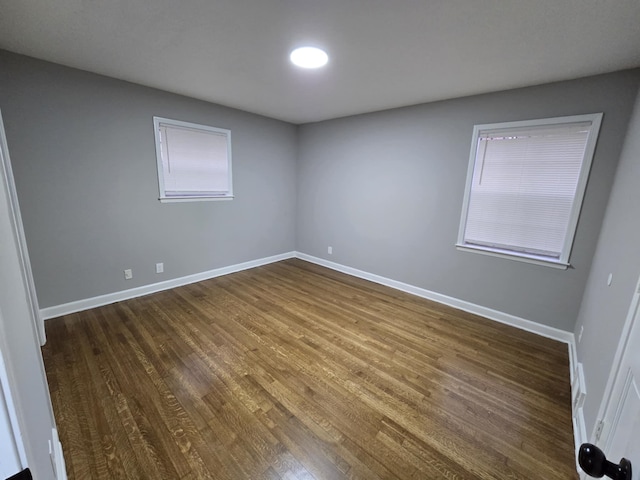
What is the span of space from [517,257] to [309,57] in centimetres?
281

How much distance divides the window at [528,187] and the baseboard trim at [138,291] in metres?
3.28

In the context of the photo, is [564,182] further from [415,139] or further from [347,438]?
[347,438]

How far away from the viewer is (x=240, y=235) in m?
4.26

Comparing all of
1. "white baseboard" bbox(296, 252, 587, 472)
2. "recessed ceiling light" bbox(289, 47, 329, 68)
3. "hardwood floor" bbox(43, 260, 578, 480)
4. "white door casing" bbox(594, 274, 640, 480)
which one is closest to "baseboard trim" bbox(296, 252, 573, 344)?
"white baseboard" bbox(296, 252, 587, 472)

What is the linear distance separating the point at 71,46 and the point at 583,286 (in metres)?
4.89

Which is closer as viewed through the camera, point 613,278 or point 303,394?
point 613,278

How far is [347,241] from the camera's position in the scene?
4.32 meters

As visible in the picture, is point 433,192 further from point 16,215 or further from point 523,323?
point 16,215

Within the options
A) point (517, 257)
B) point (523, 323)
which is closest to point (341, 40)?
point (517, 257)

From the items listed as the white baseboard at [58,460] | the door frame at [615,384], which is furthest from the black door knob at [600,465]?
the white baseboard at [58,460]

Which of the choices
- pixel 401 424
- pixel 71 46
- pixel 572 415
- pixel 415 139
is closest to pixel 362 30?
pixel 415 139

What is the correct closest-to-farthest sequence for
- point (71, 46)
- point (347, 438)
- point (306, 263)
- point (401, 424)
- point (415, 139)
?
point (347, 438), point (401, 424), point (71, 46), point (415, 139), point (306, 263)

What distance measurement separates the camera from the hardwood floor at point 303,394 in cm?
142

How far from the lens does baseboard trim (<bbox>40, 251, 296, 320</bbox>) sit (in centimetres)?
275
